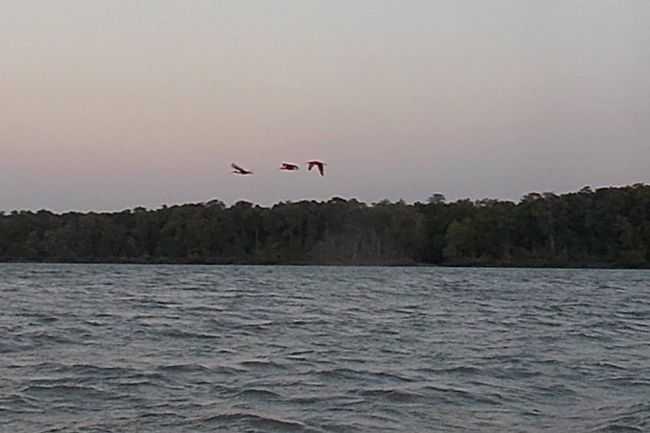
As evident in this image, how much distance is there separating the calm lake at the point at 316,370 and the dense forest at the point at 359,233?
80.6 metres

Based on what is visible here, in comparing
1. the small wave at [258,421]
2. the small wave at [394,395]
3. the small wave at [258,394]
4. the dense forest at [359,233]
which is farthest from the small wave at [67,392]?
the dense forest at [359,233]

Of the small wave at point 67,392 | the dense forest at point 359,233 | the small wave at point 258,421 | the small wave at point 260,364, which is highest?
the dense forest at point 359,233

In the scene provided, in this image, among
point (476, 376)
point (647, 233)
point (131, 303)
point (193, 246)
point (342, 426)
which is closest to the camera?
point (342, 426)

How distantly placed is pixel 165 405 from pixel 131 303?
21.4 metres

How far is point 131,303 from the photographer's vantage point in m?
35.7

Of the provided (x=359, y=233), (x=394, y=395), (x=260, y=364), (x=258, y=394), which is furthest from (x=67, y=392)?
(x=359, y=233)

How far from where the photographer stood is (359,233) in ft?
407

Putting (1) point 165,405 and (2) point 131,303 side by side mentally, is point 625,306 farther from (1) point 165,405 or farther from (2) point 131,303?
(1) point 165,405

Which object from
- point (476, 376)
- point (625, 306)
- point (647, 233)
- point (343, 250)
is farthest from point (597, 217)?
point (476, 376)

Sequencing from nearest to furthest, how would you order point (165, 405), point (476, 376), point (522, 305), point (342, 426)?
point (342, 426) < point (165, 405) < point (476, 376) < point (522, 305)

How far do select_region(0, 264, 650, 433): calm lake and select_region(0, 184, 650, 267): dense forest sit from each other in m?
80.6

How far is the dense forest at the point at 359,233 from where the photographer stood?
372 feet

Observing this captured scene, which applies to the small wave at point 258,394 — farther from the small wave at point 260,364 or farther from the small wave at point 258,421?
the small wave at point 260,364

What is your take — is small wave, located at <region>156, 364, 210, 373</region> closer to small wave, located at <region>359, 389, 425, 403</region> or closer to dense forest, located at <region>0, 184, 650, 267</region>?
small wave, located at <region>359, 389, 425, 403</region>
